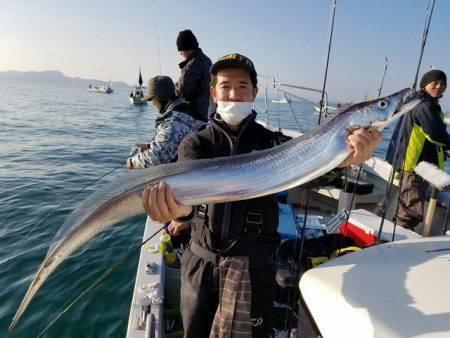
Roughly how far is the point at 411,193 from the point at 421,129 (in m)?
1.18

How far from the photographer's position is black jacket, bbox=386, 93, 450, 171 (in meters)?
5.40

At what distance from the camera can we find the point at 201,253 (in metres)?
2.46

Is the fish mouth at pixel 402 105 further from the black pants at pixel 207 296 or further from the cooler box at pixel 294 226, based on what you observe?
the cooler box at pixel 294 226

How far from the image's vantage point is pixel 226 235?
2.41 metres

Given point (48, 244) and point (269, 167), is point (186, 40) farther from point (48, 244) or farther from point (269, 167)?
point (48, 244)

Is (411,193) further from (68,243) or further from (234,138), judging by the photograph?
(68,243)

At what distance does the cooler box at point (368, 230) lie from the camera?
428 centimetres

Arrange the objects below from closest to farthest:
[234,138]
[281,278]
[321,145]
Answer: [321,145] → [234,138] → [281,278]

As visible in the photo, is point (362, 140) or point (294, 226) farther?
point (294, 226)

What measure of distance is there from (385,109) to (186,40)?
4097mm

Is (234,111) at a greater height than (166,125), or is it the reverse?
(234,111)

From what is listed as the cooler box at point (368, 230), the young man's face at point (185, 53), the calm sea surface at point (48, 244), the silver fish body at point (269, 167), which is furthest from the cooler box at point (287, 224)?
the young man's face at point (185, 53)

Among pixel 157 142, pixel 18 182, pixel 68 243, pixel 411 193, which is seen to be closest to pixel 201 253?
pixel 68 243

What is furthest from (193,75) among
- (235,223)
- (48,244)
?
(48,244)
